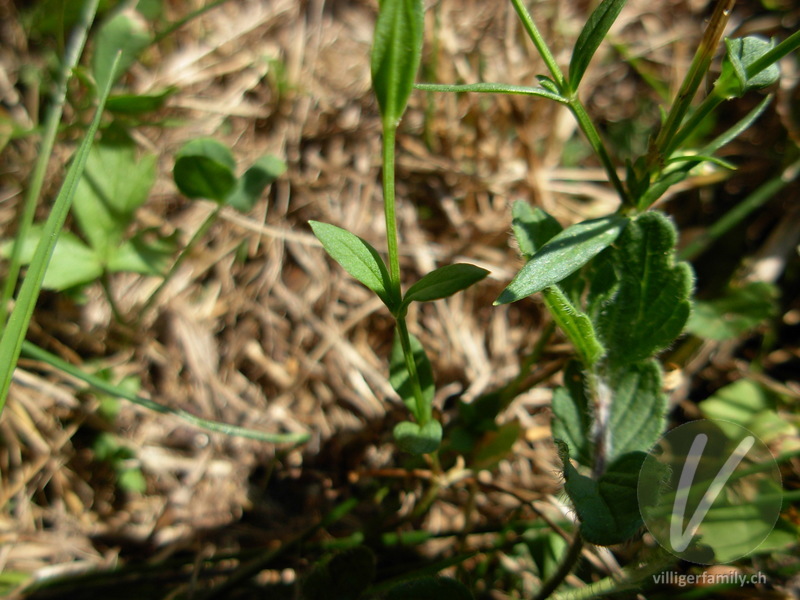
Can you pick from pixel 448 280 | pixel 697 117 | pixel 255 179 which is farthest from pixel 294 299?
pixel 697 117

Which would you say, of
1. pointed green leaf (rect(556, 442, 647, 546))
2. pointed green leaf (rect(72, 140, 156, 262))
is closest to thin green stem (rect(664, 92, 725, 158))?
pointed green leaf (rect(556, 442, 647, 546))

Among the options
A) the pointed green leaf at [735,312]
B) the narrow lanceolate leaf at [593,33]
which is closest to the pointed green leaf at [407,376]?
the narrow lanceolate leaf at [593,33]

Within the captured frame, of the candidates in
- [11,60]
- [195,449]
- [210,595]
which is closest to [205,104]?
[11,60]

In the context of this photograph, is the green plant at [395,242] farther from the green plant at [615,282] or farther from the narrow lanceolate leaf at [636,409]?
the narrow lanceolate leaf at [636,409]

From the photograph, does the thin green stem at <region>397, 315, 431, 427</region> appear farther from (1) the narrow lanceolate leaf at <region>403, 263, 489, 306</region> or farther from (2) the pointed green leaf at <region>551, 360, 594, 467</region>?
(2) the pointed green leaf at <region>551, 360, 594, 467</region>

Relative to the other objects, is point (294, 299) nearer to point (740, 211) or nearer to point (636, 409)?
point (636, 409)

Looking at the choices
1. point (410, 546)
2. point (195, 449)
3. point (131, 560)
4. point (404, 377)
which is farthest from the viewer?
point (195, 449)

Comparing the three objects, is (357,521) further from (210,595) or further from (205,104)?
(205,104)
